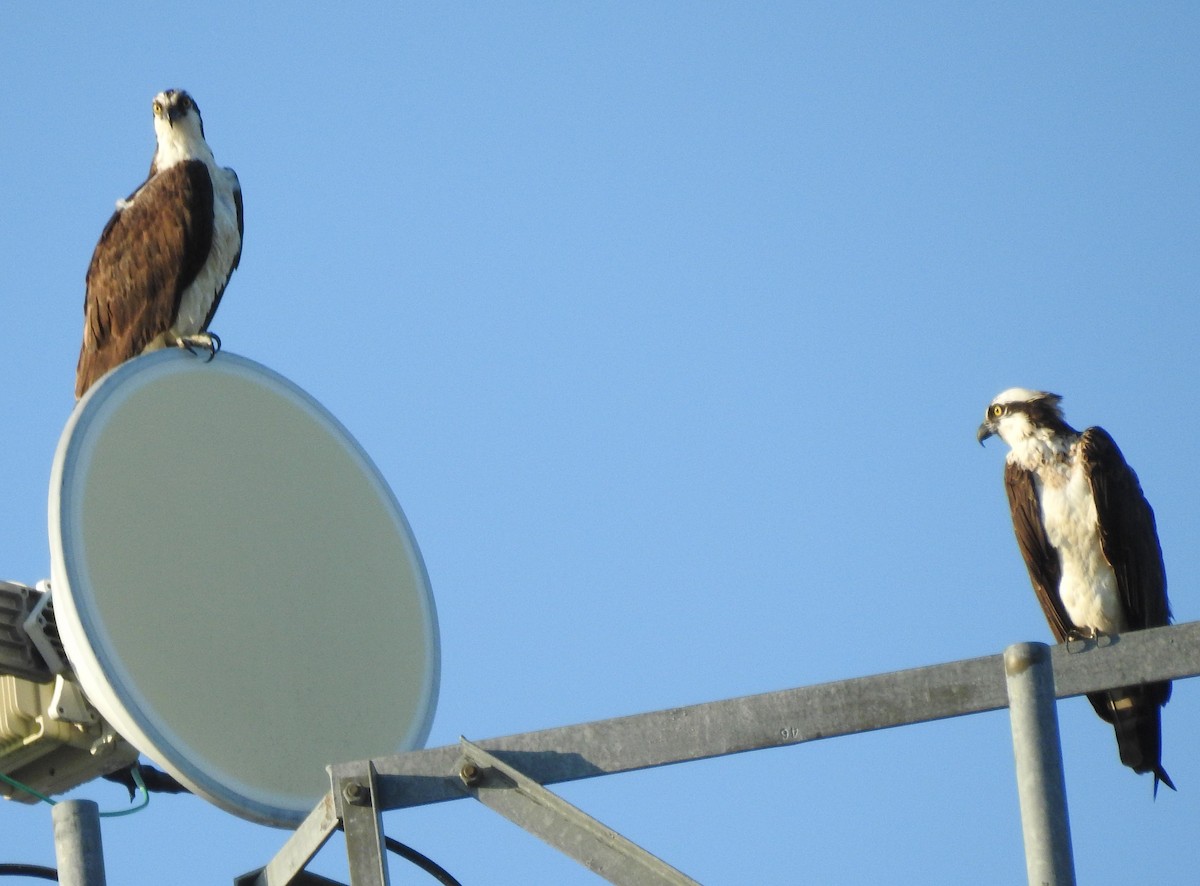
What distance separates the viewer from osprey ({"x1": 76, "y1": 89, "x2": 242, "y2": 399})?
599cm

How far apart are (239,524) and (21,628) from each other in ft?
1.67

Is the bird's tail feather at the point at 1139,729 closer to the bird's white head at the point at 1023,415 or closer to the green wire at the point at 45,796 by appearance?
the bird's white head at the point at 1023,415

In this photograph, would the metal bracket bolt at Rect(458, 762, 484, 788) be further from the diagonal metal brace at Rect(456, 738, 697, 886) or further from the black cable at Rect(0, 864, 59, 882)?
the black cable at Rect(0, 864, 59, 882)

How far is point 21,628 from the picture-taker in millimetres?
3725

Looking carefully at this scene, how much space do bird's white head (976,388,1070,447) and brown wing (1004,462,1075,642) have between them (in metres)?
0.17

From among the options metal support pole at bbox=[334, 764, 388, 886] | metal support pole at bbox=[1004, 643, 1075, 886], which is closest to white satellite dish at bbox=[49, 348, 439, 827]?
metal support pole at bbox=[334, 764, 388, 886]

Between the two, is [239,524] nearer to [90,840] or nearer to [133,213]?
[90,840]

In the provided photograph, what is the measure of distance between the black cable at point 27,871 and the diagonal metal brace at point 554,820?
1172 millimetres

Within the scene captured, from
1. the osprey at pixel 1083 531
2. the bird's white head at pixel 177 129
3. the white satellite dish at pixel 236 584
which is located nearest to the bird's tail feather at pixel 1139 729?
the osprey at pixel 1083 531

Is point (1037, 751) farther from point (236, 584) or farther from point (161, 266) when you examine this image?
point (161, 266)

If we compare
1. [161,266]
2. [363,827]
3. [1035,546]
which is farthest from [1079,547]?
[363,827]

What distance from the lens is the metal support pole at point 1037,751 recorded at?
2.36m

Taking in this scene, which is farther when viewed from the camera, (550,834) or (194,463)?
(194,463)

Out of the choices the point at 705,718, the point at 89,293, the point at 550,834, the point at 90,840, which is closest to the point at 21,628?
the point at 90,840
